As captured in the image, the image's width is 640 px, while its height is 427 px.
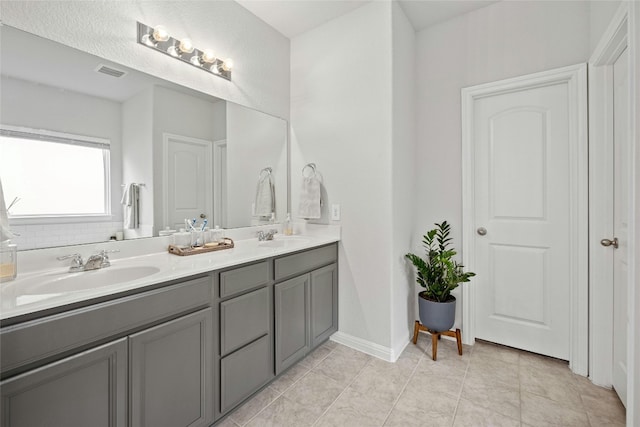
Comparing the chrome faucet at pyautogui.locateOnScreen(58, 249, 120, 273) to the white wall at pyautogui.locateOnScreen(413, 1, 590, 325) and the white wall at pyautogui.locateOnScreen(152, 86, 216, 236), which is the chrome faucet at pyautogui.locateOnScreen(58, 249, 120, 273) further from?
the white wall at pyautogui.locateOnScreen(413, 1, 590, 325)

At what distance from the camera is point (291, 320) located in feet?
6.28

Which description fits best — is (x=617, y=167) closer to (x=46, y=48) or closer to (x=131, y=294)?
(x=131, y=294)

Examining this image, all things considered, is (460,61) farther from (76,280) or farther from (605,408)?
(76,280)

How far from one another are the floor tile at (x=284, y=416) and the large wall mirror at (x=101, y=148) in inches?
47.6

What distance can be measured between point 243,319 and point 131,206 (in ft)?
2.93

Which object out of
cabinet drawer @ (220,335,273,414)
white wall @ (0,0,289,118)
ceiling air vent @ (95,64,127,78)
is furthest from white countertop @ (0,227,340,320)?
white wall @ (0,0,289,118)

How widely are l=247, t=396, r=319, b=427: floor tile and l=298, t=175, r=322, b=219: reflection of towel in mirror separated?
1305 millimetres

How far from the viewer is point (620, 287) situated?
5.54 feet

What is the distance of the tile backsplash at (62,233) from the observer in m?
1.31

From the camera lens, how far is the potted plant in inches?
84.8

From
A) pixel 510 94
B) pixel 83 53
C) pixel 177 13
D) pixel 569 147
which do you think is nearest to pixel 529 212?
pixel 569 147

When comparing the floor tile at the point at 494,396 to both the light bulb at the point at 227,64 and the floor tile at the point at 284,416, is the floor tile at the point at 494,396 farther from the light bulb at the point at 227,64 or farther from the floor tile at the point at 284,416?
the light bulb at the point at 227,64

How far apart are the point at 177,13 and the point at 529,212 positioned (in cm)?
279

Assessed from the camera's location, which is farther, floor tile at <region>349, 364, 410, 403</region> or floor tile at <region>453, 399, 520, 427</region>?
floor tile at <region>349, 364, 410, 403</region>
